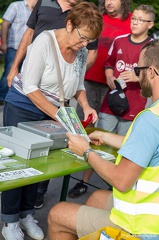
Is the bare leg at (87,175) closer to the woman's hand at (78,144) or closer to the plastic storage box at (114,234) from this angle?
the woman's hand at (78,144)

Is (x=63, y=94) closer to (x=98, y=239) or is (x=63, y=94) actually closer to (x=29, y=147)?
(x=29, y=147)

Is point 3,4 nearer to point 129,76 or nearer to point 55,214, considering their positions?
point 129,76

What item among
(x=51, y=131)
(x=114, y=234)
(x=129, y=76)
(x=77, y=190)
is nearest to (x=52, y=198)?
(x=77, y=190)

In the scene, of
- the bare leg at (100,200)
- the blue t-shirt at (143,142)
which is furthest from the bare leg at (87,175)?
the blue t-shirt at (143,142)

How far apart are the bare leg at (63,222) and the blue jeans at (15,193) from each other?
0.68 m

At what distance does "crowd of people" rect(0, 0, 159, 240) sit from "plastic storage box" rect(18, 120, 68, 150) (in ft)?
0.37

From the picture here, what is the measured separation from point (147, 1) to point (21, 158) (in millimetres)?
8747

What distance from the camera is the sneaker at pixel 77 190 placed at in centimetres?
447

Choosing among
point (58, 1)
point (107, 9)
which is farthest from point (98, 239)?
point (107, 9)

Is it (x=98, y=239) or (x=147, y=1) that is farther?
(x=147, y=1)

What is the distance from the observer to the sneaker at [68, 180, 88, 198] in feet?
14.7

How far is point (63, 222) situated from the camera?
8.24 ft

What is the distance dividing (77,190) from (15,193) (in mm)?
1400

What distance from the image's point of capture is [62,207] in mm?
2564
